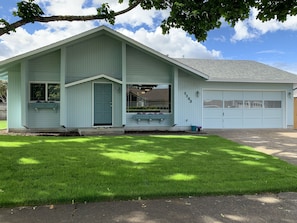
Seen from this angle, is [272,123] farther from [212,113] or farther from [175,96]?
Answer: [175,96]

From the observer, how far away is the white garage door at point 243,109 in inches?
583

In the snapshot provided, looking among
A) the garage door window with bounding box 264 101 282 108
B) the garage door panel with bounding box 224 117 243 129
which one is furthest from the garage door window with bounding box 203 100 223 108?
A: the garage door window with bounding box 264 101 282 108

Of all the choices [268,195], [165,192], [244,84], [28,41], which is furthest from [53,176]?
[28,41]

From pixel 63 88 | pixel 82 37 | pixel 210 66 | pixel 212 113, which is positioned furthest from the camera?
pixel 210 66

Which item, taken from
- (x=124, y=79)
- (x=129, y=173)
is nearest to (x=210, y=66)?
(x=124, y=79)

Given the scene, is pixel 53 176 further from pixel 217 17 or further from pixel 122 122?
pixel 122 122

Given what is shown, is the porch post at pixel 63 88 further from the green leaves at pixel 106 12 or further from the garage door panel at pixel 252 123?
the garage door panel at pixel 252 123

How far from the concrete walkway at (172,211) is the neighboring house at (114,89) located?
9.00 metres

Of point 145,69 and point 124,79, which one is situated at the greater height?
point 145,69

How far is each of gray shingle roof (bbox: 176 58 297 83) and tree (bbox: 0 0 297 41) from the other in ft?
20.0

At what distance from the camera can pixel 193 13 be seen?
780cm

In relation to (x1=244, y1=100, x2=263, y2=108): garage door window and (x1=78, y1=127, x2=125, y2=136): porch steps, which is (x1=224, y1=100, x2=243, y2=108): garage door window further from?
(x1=78, y1=127, x2=125, y2=136): porch steps

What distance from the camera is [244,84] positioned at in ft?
49.4

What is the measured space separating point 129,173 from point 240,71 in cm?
1268
